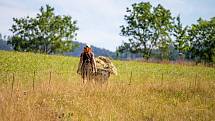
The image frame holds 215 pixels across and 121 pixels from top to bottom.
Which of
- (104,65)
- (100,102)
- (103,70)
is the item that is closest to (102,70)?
(103,70)

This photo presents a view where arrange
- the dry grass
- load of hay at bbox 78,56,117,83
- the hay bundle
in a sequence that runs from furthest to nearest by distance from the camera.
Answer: the hay bundle < load of hay at bbox 78,56,117,83 < the dry grass

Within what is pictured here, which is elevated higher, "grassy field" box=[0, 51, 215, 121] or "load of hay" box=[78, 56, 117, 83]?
"load of hay" box=[78, 56, 117, 83]

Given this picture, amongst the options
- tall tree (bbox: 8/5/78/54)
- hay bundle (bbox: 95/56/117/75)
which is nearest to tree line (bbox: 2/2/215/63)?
tall tree (bbox: 8/5/78/54)

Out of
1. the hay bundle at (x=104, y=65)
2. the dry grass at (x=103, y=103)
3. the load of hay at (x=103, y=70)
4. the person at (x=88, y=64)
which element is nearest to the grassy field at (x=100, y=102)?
the dry grass at (x=103, y=103)

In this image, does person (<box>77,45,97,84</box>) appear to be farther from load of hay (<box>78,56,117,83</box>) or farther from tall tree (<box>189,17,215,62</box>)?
tall tree (<box>189,17,215,62</box>)

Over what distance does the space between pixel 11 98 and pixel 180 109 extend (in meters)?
5.04

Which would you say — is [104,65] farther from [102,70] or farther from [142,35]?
[142,35]

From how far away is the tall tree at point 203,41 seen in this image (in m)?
59.6

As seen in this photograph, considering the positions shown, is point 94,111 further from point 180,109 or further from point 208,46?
point 208,46

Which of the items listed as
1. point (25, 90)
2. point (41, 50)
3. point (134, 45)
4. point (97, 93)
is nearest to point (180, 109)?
point (97, 93)

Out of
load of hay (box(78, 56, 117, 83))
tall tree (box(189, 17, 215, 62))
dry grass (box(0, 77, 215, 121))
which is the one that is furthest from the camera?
tall tree (box(189, 17, 215, 62))

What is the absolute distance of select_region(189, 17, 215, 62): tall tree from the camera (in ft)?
195

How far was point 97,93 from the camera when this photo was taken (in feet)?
41.5

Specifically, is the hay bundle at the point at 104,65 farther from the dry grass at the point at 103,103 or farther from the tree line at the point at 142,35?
the tree line at the point at 142,35
